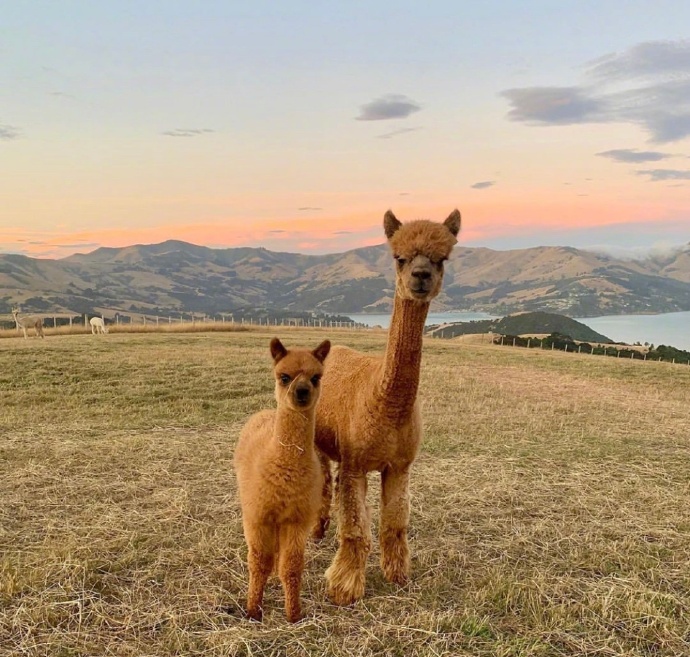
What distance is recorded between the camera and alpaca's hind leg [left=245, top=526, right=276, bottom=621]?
155 inches

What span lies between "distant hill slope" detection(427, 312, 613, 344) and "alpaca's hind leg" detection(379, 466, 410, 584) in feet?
94.4

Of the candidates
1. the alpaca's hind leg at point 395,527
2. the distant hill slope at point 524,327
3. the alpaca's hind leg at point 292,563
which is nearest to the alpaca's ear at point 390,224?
the alpaca's hind leg at point 395,527

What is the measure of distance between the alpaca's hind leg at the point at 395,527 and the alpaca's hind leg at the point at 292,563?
0.94 meters

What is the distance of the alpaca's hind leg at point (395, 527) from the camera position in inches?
184

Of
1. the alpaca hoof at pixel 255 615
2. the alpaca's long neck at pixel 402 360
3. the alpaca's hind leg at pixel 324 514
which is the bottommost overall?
the alpaca hoof at pixel 255 615

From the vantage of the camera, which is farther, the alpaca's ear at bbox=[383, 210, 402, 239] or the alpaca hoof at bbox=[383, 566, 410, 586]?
the alpaca hoof at bbox=[383, 566, 410, 586]

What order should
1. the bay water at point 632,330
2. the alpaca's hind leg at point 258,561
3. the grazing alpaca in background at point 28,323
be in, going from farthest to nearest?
the bay water at point 632,330 → the grazing alpaca in background at point 28,323 → the alpaca's hind leg at point 258,561

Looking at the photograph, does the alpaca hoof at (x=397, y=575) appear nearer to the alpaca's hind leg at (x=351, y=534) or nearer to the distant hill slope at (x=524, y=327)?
the alpaca's hind leg at (x=351, y=534)

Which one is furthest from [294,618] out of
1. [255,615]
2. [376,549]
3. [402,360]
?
[402,360]

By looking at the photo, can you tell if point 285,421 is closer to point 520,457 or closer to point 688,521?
point 688,521

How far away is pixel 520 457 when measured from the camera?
830 cm

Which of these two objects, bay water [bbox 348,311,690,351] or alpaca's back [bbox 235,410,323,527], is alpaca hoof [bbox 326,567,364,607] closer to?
alpaca's back [bbox 235,410,323,527]

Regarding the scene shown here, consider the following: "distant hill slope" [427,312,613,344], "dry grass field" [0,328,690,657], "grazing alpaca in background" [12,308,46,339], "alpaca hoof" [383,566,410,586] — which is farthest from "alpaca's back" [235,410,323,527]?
"distant hill slope" [427,312,613,344]

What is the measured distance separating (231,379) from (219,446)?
5.34 metres
